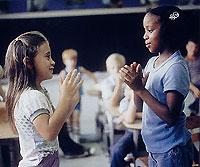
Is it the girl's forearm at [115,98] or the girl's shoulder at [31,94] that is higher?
the girl's shoulder at [31,94]

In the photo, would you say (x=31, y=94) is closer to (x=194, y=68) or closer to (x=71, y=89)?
(x=71, y=89)

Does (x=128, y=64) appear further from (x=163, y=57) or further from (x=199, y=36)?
(x=199, y=36)

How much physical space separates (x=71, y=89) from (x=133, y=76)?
141mm

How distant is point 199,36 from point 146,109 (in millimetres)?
227

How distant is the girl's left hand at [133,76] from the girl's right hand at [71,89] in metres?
0.10

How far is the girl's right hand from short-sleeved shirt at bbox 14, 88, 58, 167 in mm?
38

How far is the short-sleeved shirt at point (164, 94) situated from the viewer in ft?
3.05

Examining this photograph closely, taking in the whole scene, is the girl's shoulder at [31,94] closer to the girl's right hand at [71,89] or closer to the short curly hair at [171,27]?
the girl's right hand at [71,89]

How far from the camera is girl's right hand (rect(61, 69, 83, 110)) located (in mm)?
932

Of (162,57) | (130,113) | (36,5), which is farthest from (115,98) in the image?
(36,5)

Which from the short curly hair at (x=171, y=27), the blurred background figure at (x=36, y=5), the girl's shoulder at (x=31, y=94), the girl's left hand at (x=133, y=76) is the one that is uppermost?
the blurred background figure at (x=36, y=5)

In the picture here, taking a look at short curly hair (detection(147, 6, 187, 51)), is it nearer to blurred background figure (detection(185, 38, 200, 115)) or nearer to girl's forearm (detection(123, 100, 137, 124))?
blurred background figure (detection(185, 38, 200, 115))

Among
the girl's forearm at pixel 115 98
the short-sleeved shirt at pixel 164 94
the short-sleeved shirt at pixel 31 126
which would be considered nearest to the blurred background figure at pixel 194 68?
the short-sleeved shirt at pixel 164 94

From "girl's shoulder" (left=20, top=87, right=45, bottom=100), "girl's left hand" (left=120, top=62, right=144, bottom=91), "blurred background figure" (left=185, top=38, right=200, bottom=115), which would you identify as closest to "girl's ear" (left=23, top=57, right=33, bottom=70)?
"girl's shoulder" (left=20, top=87, right=45, bottom=100)
